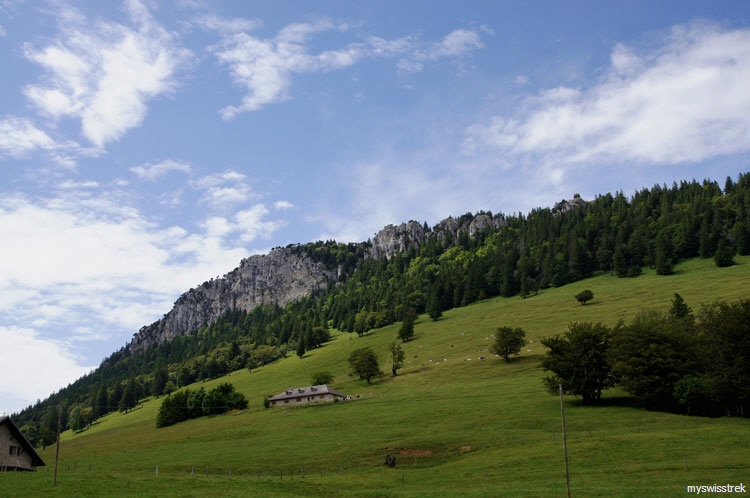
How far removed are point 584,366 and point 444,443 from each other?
25.8m

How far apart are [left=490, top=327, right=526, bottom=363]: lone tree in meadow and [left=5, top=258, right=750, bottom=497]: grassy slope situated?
1950 mm

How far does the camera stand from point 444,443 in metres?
55.1

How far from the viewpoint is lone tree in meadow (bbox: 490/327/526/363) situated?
9956cm

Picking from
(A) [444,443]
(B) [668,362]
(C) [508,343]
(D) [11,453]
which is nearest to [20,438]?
(D) [11,453]

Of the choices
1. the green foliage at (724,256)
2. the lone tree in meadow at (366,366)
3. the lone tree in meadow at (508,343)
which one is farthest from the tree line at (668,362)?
the green foliage at (724,256)

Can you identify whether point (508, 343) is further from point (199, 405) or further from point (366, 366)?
point (199, 405)

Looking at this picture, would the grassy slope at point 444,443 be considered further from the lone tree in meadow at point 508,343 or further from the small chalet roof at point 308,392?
the small chalet roof at point 308,392

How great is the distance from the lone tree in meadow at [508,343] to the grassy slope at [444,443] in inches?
76.8

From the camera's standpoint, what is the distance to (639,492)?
3117cm

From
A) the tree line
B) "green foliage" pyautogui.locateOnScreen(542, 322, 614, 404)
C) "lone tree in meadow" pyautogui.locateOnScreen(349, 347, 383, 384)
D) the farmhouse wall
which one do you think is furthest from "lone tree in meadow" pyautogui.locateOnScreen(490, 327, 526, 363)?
the farmhouse wall

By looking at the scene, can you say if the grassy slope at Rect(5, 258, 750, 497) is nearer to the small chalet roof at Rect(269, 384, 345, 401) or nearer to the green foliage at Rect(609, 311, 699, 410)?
the green foliage at Rect(609, 311, 699, 410)

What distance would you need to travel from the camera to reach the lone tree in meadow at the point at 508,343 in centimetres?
9956

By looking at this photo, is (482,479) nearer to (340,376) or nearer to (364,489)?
(364,489)

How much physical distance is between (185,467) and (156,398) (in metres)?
145
